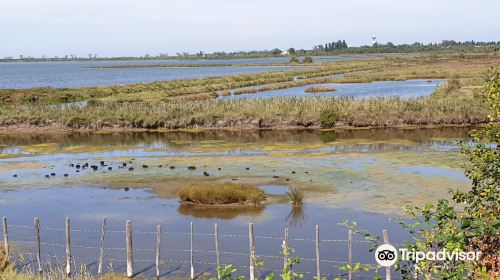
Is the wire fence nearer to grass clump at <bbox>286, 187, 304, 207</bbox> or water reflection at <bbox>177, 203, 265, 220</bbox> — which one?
water reflection at <bbox>177, 203, 265, 220</bbox>

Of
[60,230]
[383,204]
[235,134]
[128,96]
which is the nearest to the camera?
[60,230]

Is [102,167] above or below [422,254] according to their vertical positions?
below

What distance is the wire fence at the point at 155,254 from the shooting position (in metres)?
18.2

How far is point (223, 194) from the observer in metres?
27.6

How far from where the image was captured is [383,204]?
85.9 feet

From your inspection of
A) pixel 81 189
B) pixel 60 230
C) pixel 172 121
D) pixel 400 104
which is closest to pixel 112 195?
pixel 81 189

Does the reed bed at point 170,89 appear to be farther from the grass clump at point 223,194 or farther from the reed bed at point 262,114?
the grass clump at point 223,194

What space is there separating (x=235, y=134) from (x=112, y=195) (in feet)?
77.0

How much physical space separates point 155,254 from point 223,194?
24.5 feet

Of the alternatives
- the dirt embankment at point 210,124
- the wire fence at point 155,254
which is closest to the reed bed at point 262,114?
the dirt embankment at point 210,124

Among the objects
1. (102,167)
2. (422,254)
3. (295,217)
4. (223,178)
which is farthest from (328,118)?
(422,254)

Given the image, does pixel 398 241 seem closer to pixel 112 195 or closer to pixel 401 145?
pixel 112 195

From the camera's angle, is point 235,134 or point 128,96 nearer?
point 235,134

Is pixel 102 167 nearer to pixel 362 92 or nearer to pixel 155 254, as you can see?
pixel 155 254
